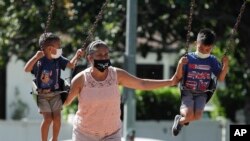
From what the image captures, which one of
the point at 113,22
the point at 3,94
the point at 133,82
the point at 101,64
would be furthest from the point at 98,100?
the point at 3,94

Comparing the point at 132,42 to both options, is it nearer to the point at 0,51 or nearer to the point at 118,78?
the point at 0,51

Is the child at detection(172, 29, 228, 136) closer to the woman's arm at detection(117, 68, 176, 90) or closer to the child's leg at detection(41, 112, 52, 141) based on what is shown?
the woman's arm at detection(117, 68, 176, 90)

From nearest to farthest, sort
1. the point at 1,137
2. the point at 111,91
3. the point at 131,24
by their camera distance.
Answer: the point at 111,91, the point at 131,24, the point at 1,137

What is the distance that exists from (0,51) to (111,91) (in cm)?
990

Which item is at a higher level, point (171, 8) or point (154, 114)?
point (171, 8)

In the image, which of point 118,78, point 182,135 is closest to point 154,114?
point 182,135

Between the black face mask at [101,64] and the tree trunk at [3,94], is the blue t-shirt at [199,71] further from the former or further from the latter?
the tree trunk at [3,94]

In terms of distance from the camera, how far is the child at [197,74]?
27.7 feet

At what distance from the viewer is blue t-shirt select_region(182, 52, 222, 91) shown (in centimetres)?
848

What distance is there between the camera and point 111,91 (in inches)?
298

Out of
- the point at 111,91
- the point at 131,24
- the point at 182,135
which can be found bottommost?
the point at 182,135

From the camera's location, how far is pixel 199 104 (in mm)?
8539

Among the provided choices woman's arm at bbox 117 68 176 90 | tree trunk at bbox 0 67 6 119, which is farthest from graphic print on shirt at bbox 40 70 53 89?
tree trunk at bbox 0 67 6 119

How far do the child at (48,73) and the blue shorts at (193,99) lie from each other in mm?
1275
